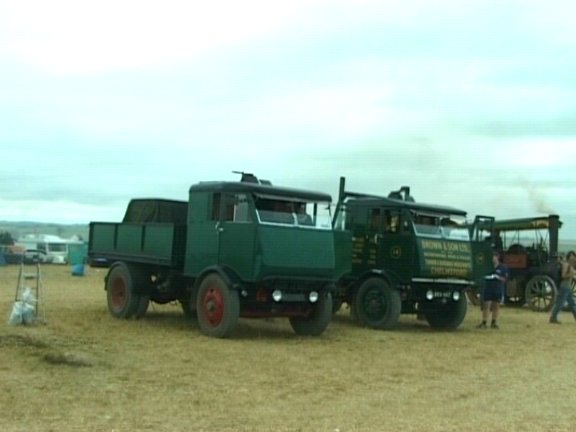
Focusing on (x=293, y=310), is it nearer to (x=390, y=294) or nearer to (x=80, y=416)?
(x=390, y=294)

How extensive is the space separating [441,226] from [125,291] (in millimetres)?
6105

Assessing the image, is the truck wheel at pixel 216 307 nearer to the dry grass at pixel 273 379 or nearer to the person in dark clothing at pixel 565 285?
the dry grass at pixel 273 379

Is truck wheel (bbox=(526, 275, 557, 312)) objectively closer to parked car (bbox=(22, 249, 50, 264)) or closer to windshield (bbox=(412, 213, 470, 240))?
windshield (bbox=(412, 213, 470, 240))

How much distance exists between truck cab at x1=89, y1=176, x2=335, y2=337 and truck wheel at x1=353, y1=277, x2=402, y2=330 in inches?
78.1

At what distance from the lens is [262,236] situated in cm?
1358

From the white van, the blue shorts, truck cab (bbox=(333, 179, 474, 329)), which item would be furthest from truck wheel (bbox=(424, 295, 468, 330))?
the white van

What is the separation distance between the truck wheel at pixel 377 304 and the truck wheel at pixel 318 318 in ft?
6.37

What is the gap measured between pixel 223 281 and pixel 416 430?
22.1 feet

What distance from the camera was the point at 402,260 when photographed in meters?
16.9

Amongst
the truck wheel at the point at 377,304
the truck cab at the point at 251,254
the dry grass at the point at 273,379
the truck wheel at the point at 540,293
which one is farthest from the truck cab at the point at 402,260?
the truck wheel at the point at 540,293

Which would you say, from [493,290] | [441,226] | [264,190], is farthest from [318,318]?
[493,290]

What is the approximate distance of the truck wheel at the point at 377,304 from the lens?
16.7 m

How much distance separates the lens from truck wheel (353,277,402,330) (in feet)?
54.6

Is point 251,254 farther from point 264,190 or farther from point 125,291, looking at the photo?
point 125,291
